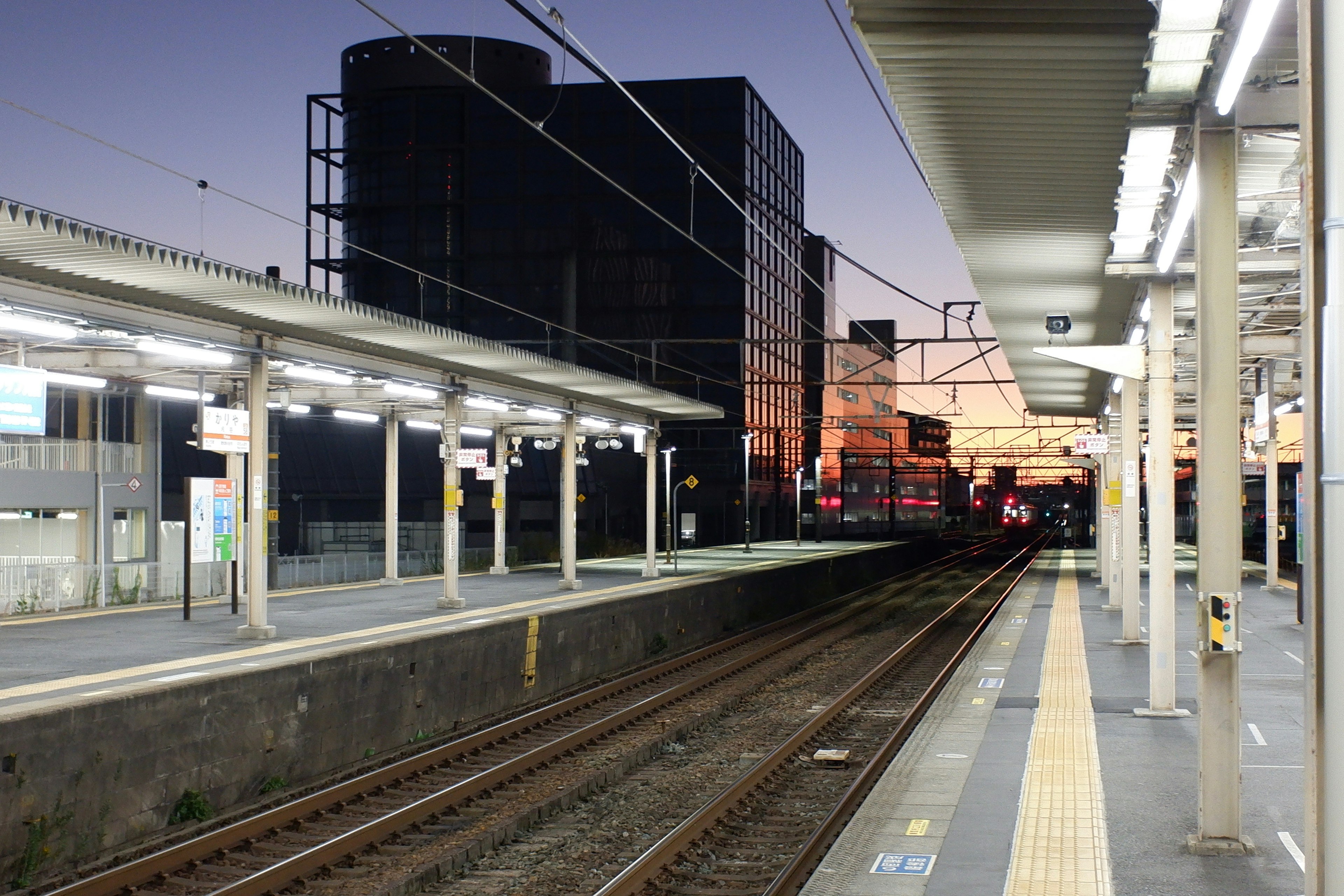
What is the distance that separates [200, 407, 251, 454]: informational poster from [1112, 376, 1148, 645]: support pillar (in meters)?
11.5

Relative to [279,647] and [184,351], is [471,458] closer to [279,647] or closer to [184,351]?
[184,351]

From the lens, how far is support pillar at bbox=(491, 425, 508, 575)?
28.2m

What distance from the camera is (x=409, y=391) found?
66.7 ft

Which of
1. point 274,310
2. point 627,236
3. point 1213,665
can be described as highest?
point 627,236

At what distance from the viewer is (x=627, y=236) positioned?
6303cm

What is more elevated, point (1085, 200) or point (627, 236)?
point (627, 236)

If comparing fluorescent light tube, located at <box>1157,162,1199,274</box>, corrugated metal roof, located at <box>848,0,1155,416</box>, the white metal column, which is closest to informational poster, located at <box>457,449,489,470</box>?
corrugated metal roof, located at <box>848,0,1155,416</box>

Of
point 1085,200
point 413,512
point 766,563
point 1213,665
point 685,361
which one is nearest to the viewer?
point 1213,665

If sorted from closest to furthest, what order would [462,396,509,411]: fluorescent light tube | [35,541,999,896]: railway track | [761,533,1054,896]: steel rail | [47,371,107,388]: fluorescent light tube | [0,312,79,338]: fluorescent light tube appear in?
[761,533,1054,896]: steel rail → [35,541,999,896]: railway track → [0,312,79,338]: fluorescent light tube → [47,371,107,388]: fluorescent light tube → [462,396,509,411]: fluorescent light tube

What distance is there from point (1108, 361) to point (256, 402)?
9.93 m

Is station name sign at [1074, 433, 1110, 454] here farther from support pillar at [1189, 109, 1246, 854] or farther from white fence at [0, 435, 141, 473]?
white fence at [0, 435, 141, 473]

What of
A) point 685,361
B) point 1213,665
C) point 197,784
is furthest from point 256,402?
point 685,361

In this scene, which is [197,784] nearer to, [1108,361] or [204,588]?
[1108,361]

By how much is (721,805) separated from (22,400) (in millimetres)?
8293
